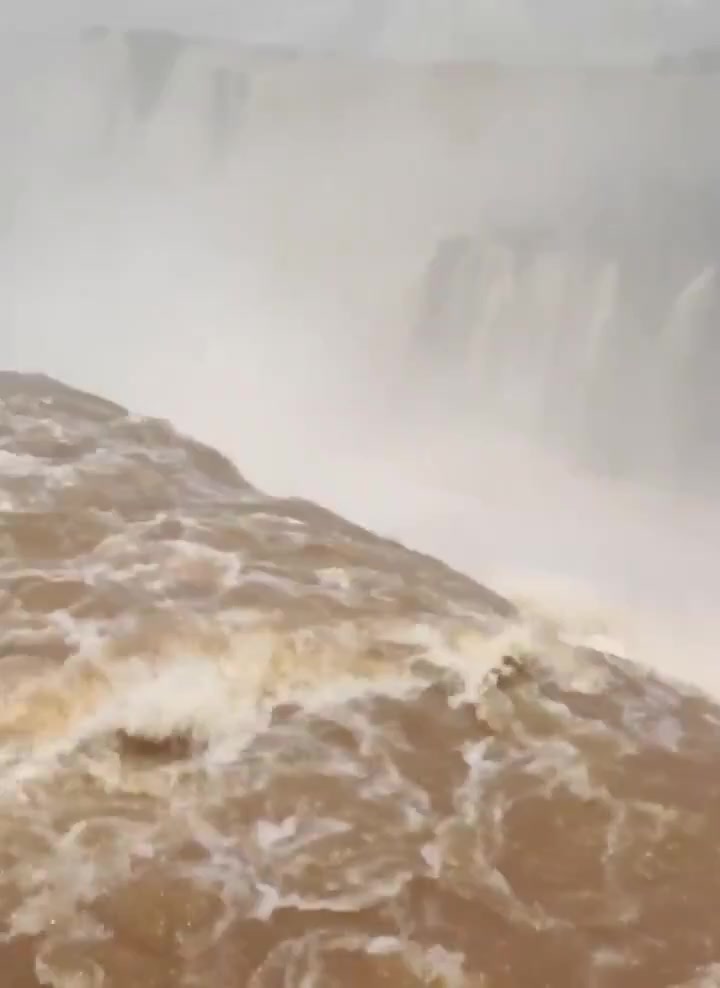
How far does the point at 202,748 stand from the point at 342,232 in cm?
399

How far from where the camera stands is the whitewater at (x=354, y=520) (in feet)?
9.95

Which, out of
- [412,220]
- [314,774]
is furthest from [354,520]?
[314,774]

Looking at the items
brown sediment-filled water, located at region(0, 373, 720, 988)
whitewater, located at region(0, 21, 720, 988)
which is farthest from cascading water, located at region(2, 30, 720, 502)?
brown sediment-filled water, located at region(0, 373, 720, 988)

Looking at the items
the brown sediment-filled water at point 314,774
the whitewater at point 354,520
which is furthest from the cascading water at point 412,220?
the brown sediment-filled water at point 314,774

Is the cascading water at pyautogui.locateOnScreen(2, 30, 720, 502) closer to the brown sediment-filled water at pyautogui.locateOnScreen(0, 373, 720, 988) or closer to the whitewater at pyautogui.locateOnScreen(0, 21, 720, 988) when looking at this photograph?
the whitewater at pyautogui.locateOnScreen(0, 21, 720, 988)

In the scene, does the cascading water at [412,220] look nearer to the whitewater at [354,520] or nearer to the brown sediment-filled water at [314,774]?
the whitewater at [354,520]

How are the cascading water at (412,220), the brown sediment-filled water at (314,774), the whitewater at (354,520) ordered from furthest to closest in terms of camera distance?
the cascading water at (412,220) < the whitewater at (354,520) < the brown sediment-filled water at (314,774)

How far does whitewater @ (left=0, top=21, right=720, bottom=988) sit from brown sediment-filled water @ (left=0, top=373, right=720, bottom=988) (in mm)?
12

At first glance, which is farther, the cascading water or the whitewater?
the cascading water

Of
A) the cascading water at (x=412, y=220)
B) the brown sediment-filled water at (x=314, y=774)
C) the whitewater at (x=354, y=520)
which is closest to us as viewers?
the brown sediment-filled water at (x=314, y=774)

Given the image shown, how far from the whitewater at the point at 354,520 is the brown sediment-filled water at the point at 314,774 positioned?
1 centimetres

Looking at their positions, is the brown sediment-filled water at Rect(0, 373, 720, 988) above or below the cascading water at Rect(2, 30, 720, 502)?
below

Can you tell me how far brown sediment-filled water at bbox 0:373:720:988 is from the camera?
9.45 ft

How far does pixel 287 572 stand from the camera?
445 cm
